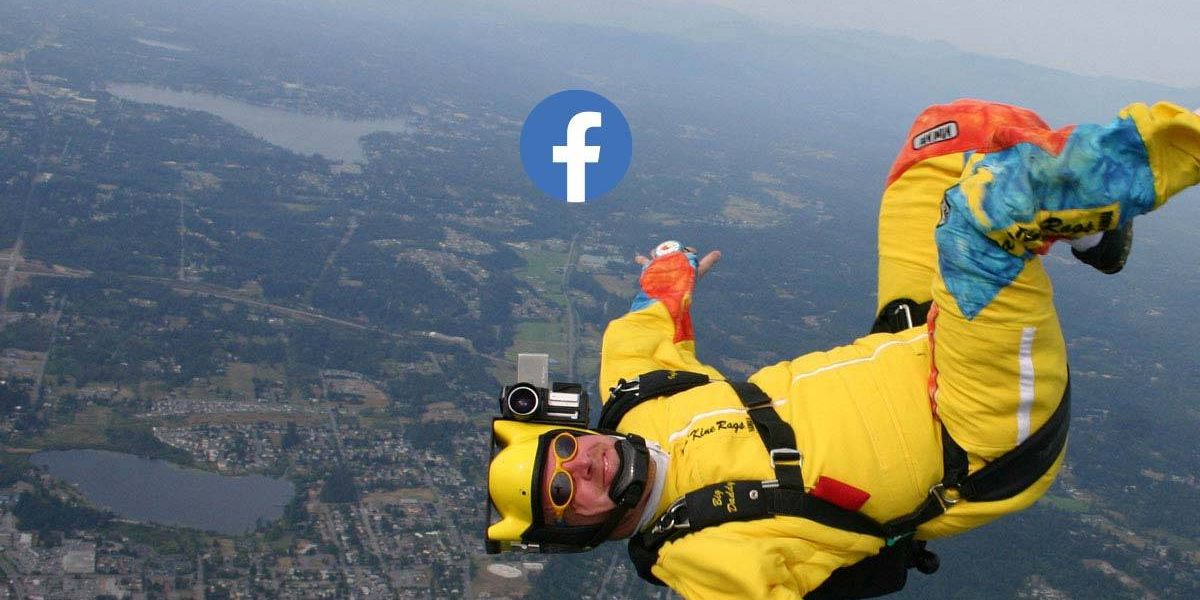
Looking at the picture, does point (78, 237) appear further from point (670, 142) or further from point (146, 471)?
point (670, 142)

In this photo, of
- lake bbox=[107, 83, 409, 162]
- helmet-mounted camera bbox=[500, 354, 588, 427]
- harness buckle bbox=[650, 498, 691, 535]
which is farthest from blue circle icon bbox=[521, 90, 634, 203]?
lake bbox=[107, 83, 409, 162]

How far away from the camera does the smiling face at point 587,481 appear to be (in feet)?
7.85

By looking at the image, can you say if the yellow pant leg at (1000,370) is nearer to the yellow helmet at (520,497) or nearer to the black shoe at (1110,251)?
the black shoe at (1110,251)

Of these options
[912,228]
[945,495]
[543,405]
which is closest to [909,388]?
[945,495]

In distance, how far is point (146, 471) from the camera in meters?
23.7

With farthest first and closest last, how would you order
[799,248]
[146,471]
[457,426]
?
[799,248]
[457,426]
[146,471]

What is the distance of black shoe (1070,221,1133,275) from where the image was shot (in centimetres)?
162

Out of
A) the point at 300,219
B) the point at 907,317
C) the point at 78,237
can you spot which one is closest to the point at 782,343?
the point at 907,317

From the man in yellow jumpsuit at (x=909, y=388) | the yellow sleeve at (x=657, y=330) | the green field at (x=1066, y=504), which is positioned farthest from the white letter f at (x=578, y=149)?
the green field at (x=1066, y=504)

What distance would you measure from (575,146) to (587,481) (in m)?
2.41

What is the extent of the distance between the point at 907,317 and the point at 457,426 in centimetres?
2417

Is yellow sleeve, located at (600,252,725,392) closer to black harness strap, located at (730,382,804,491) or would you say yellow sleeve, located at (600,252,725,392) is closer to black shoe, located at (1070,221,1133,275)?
black harness strap, located at (730,382,804,491)

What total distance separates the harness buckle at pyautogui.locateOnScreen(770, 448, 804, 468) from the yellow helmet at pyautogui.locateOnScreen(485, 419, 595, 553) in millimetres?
616

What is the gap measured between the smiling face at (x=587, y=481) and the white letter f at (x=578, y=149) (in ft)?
7.25
